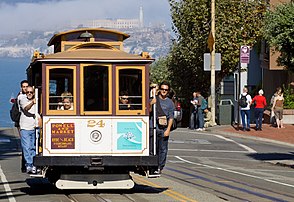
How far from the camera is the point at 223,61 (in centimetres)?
4619

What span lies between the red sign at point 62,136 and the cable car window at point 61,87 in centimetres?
37

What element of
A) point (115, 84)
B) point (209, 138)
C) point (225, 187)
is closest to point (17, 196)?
point (115, 84)

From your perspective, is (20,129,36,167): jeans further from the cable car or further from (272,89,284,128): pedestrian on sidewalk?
(272,89,284,128): pedestrian on sidewalk

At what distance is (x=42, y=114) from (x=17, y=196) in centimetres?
163

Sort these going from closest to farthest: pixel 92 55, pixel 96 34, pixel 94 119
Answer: pixel 94 119, pixel 92 55, pixel 96 34

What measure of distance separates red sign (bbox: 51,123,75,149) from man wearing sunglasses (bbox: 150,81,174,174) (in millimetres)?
1630

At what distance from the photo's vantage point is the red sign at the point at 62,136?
582 inches

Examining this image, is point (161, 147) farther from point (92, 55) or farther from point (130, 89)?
point (92, 55)

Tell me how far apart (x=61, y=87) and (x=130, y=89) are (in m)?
1.27

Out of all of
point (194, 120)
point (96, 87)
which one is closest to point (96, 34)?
point (96, 87)

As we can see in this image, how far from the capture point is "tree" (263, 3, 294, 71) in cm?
2608

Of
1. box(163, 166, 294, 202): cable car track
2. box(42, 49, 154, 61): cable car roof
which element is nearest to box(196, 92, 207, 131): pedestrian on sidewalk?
box(163, 166, 294, 202): cable car track

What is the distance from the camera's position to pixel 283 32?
26.6 meters

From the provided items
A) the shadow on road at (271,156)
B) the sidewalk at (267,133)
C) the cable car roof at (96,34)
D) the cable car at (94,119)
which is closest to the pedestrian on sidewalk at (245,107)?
the sidewalk at (267,133)
